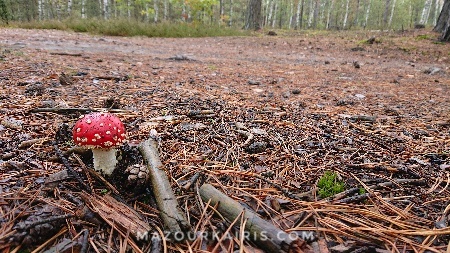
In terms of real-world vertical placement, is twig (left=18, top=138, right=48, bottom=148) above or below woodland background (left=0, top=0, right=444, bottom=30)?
below

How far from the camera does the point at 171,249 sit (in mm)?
1255

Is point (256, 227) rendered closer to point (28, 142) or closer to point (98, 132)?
point (98, 132)

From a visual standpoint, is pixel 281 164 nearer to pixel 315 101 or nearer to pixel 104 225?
pixel 104 225

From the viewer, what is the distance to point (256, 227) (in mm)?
1329

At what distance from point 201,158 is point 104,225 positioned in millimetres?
744

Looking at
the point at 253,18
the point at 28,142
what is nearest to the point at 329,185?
the point at 28,142

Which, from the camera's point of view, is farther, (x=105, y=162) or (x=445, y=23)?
(x=445, y=23)

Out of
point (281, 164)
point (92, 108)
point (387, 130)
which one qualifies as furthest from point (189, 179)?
point (387, 130)

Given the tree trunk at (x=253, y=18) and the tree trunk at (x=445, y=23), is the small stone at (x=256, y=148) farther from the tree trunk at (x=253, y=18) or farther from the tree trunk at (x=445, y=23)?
the tree trunk at (x=253, y=18)

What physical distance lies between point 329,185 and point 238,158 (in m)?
0.61

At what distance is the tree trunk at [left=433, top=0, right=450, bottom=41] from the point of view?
9.20 m

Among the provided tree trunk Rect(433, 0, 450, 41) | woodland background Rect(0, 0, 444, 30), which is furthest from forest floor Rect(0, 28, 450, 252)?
woodland background Rect(0, 0, 444, 30)

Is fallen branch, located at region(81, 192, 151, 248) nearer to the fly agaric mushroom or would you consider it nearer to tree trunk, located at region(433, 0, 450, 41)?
the fly agaric mushroom

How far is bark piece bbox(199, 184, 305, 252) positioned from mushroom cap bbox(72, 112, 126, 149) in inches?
21.8
